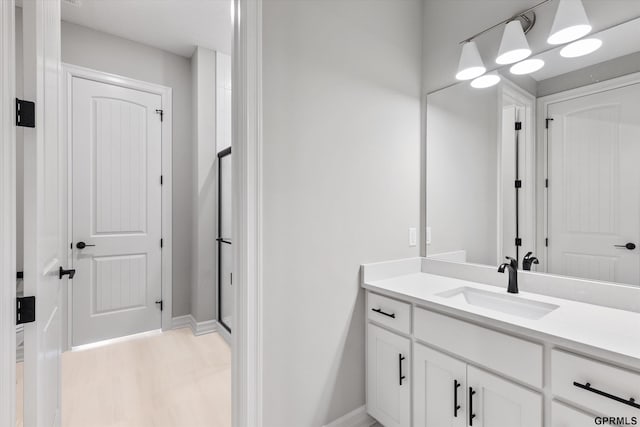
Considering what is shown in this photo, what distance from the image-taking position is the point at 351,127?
1739 mm

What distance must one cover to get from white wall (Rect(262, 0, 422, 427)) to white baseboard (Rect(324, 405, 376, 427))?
0.13 feet

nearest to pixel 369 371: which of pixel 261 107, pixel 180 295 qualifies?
pixel 261 107

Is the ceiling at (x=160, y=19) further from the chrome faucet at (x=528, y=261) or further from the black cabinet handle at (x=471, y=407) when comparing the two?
the black cabinet handle at (x=471, y=407)

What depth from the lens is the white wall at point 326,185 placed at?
4.85 feet

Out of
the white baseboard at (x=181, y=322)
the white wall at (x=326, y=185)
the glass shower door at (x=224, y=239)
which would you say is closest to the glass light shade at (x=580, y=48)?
the white wall at (x=326, y=185)

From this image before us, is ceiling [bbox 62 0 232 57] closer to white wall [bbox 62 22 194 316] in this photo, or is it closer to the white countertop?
white wall [bbox 62 22 194 316]

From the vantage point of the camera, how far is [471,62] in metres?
1.79

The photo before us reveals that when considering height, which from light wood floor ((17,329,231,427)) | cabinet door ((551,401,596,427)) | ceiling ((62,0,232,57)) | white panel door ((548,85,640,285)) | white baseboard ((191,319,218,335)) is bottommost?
light wood floor ((17,329,231,427))

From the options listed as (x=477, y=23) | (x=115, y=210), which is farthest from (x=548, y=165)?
(x=115, y=210)

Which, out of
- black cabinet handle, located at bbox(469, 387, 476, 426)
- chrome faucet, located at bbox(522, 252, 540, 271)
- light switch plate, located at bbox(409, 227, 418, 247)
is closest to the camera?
black cabinet handle, located at bbox(469, 387, 476, 426)

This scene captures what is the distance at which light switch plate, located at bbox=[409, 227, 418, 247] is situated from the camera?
6.72 feet

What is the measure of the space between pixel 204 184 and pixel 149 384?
1.82 metres

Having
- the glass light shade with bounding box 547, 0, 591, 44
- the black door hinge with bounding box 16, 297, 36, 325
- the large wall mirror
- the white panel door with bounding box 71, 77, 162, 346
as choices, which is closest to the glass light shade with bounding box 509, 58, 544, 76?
the large wall mirror

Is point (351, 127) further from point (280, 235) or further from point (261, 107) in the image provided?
point (280, 235)
